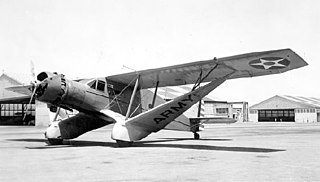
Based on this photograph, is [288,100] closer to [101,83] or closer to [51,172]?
[101,83]

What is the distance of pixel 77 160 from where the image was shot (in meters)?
9.38

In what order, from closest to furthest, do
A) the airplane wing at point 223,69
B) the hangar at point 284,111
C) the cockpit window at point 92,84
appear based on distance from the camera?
the airplane wing at point 223,69 → the cockpit window at point 92,84 → the hangar at point 284,111

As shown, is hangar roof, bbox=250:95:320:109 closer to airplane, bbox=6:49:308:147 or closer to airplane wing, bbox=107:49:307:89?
airplane, bbox=6:49:308:147

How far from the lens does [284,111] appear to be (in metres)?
78.4

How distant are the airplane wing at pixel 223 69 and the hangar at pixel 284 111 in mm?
65068

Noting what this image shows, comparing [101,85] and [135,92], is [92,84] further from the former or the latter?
[135,92]

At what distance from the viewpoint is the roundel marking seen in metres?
11.7

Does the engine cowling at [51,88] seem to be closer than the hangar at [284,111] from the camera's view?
Yes

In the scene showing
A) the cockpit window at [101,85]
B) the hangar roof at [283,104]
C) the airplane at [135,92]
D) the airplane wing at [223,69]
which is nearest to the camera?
the airplane wing at [223,69]

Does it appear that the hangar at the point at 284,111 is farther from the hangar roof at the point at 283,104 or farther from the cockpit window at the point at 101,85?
the cockpit window at the point at 101,85

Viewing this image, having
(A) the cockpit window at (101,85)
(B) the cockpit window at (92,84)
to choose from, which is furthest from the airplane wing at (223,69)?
(B) the cockpit window at (92,84)

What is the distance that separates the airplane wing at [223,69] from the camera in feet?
38.1

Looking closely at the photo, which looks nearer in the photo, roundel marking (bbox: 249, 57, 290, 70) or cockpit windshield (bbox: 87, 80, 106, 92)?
roundel marking (bbox: 249, 57, 290, 70)

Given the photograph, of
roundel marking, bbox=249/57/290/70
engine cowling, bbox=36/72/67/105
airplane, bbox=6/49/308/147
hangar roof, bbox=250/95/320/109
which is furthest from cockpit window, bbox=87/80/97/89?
hangar roof, bbox=250/95/320/109
